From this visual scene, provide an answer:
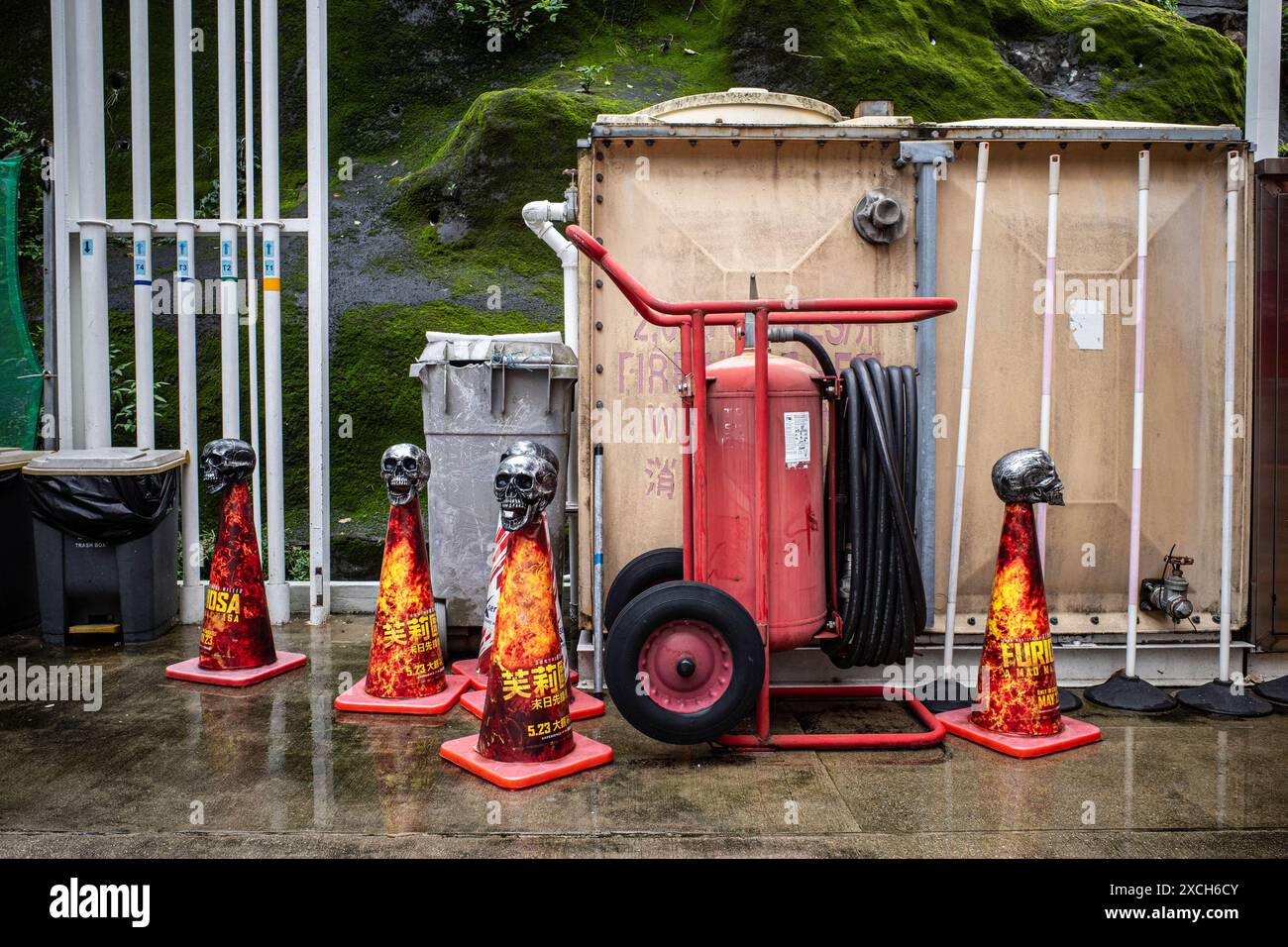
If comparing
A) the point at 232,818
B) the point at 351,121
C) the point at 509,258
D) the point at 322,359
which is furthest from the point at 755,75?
the point at 232,818

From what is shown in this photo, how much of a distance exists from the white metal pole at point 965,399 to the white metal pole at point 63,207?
17.3 ft

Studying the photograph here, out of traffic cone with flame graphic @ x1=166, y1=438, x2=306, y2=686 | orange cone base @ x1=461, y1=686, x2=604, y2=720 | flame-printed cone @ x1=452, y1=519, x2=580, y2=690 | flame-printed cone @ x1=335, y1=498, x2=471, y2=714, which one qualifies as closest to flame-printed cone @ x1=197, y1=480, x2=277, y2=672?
traffic cone with flame graphic @ x1=166, y1=438, x2=306, y2=686

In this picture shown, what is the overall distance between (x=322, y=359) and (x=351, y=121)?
20.6ft

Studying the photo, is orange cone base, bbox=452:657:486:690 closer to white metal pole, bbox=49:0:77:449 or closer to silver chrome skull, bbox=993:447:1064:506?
silver chrome skull, bbox=993:447:1064:506

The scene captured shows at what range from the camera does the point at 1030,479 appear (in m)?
3.88

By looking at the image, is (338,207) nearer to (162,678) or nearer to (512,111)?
(512,111)

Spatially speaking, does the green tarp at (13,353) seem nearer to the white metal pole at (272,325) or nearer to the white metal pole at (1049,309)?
the white metal pole at (272,325)

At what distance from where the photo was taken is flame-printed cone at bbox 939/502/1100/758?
388 cm

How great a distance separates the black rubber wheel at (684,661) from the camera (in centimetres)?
353

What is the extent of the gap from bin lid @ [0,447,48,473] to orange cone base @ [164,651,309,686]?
1763 mm

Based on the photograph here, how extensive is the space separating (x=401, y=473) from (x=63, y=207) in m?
3.22

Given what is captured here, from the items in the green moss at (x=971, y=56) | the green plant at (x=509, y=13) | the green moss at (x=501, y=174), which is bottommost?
the green moss at (x=501, y=174)

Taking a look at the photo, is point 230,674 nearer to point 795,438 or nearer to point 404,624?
point 404,624

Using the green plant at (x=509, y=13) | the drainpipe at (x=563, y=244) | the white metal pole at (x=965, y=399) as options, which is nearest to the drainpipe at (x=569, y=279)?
the drainpipe at (x=563, y=244)
